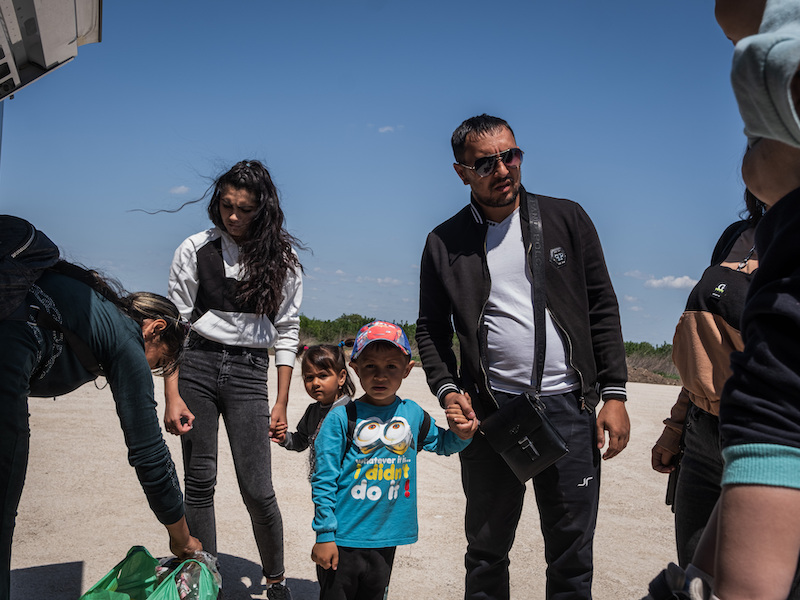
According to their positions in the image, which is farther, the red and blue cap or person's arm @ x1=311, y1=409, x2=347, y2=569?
the red and blue cap

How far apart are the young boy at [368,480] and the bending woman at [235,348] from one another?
0.75 m

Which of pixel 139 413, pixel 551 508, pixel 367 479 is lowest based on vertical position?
pixel 551 508

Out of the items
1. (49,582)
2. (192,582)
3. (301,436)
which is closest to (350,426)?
(301,436)

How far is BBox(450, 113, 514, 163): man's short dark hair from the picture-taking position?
3254 millimetres

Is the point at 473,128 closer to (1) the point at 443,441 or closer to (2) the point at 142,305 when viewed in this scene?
(1) the point at 443,441

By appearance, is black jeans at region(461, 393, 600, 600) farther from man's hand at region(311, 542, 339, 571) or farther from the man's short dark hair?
the man's short dark hair

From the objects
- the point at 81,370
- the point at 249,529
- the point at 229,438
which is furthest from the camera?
the point at 249,529

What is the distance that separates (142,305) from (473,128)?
5.48ft

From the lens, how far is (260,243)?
3.96 metres

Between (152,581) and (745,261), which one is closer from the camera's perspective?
(745,261)

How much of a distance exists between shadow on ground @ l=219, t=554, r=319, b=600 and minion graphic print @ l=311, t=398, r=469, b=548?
1.24 metres

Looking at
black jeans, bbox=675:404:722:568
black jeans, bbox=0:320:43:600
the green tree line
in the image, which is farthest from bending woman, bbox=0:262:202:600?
the green tree line

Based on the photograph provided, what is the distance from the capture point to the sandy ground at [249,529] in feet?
14.0

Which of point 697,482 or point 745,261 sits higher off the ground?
point 745,261
